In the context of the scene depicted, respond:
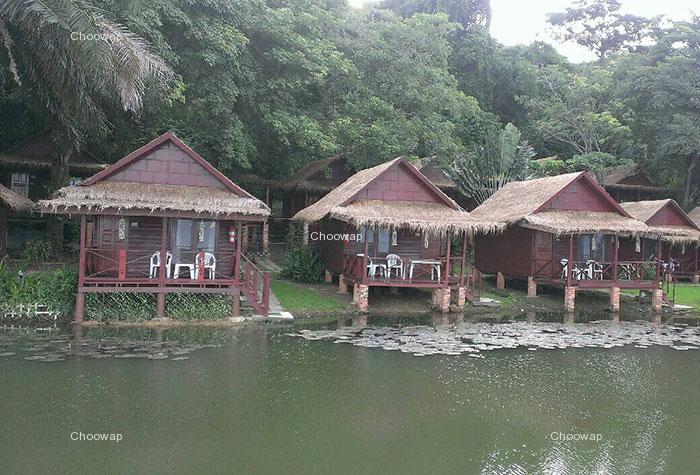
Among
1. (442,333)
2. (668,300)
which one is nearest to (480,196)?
(668,300)

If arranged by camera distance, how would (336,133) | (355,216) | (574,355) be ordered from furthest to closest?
(336,133) → (355,216) → (574,355)

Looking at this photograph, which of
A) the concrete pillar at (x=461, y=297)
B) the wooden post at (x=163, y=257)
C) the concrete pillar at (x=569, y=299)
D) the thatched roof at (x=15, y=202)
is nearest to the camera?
the wooden post at (x=163, y=257)

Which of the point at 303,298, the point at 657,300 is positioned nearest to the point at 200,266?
the point at 303,298

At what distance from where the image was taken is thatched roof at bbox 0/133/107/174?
2578 centimetres

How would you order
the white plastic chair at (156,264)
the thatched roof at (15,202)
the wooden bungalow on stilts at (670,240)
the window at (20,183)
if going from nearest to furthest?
the white plastic chair at (156,264) < the thatched roof at (15,202) < the wooden bungalow on stilts at (670,240) < the window at (20,183)

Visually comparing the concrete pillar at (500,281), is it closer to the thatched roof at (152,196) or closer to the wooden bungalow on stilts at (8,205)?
the thatched roof at (152,196)

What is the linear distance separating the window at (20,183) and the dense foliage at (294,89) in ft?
5.82

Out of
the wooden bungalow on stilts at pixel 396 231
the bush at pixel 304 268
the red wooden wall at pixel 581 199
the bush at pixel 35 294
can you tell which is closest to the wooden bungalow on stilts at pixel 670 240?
the red wooden wall at pixel 581 199

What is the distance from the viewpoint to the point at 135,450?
7.70 meters

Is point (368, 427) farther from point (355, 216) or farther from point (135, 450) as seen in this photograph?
point (355, 216)

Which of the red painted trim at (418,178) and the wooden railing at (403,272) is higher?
the red painted trim at (418,178)

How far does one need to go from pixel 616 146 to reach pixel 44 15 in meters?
34.9

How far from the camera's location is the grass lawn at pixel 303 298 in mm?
19562

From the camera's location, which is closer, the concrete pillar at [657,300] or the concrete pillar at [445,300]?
the concrete pillar at [445,300]
